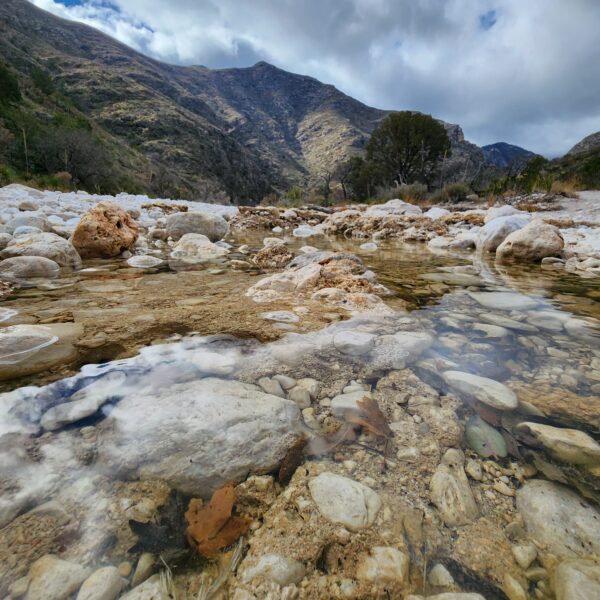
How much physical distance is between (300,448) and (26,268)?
2.80 metres

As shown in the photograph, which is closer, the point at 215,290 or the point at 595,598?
the point at 595,598

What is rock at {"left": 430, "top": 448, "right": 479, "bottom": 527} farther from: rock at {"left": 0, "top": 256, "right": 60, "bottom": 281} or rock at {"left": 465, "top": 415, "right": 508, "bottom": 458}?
rock at {"left": 0, "top": 256, "right": 60, "bottom": 281}

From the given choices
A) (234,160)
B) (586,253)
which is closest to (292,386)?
(586,253)

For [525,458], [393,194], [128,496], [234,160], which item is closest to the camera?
[128,496]

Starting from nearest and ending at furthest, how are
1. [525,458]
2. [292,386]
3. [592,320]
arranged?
[525,458]
[292,386]
[592,320]

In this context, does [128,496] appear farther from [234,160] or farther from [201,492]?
[234,160]

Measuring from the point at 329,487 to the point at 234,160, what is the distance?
57.5 m

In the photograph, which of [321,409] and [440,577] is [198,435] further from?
[440,577]

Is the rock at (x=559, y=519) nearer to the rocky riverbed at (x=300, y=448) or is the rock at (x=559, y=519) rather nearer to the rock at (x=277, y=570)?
the rocky riverbed at (x=300, y=448)

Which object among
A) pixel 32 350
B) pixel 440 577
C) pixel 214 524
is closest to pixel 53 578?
pixel 214 524

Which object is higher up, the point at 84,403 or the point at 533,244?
the point at 533,244

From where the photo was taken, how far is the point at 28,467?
28.3 inches

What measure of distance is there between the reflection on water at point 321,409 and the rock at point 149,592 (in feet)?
0.24

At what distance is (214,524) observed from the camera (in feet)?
2.15
